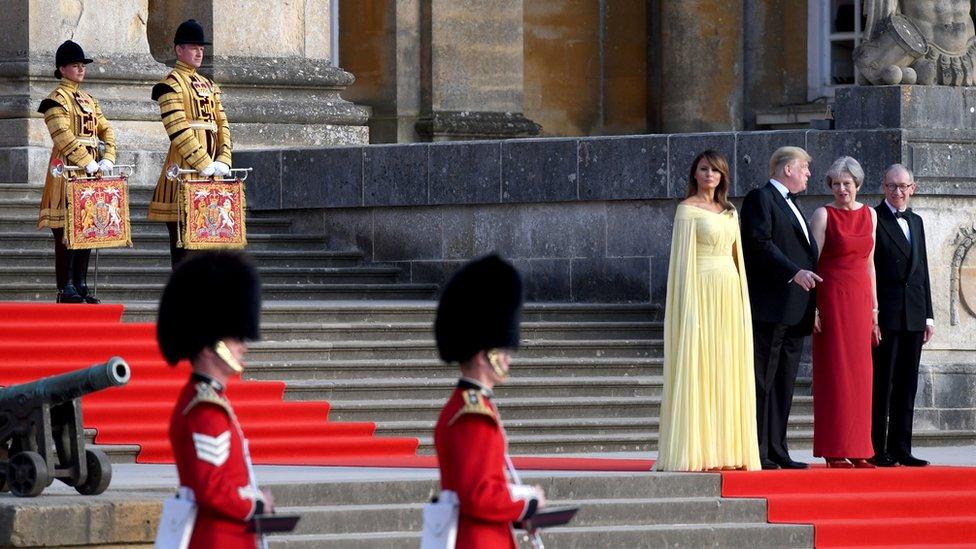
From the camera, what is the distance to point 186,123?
13.8 m

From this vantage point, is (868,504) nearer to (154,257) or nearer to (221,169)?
(221,169)

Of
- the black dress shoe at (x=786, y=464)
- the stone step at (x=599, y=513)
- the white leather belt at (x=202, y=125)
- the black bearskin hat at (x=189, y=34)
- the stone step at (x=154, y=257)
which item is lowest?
the stone step at (x=599, y=513)

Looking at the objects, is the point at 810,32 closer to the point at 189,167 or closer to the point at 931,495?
the point at 189,167

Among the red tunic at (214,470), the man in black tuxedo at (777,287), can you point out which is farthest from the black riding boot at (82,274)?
the red tunic at (214,470)

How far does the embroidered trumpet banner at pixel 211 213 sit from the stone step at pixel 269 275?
0.68m

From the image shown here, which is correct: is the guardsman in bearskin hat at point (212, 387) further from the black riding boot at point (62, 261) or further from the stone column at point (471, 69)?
the stone column at point (471, 69)

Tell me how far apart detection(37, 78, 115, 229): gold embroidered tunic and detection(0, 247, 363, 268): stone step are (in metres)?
0.66

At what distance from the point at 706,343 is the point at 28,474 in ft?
11.0

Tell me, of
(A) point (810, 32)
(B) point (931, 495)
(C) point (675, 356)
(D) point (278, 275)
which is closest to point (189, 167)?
(D) point (278, 275)

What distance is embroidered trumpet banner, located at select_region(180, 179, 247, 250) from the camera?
1373 cm

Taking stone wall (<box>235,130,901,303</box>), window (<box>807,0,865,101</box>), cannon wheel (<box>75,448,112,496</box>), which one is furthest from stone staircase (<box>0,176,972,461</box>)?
window (<box>807,0,865,101</box>)

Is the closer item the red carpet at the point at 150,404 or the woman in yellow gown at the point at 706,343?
the woman in yellow gown at the point at 706,343

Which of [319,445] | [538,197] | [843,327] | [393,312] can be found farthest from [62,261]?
[843,327]

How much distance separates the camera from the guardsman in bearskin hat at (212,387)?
Result: 605 centimetres
